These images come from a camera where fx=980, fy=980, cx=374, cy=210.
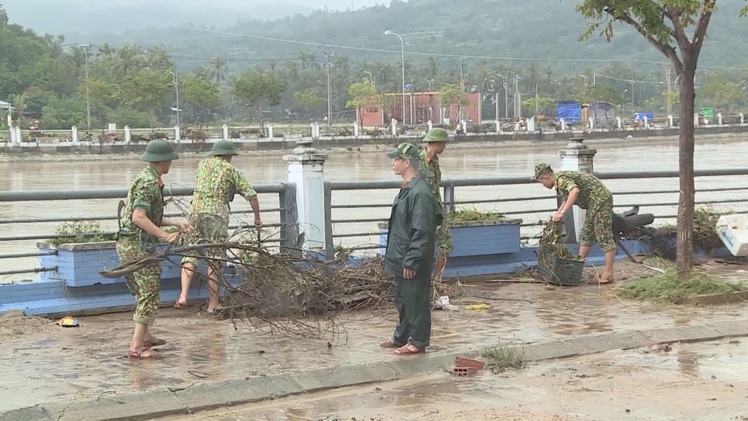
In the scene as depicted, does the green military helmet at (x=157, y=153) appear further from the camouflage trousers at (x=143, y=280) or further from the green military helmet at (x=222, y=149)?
the green military helmet at (x=222, y=149)

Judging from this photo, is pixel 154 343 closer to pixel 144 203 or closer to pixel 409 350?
pixel 144 203

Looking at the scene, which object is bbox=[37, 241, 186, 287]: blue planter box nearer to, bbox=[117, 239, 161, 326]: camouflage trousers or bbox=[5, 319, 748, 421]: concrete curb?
bbox=[117, 239, 161, 326]: camouflage trousers

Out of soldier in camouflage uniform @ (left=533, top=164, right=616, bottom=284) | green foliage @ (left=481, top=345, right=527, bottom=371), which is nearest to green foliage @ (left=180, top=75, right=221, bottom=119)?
soldier in camouflage uniform @ (left=533, top=164, right=616, bottom=284)

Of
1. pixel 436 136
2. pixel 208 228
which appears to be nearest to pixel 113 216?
pixel 208 228

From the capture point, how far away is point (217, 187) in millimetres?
8555

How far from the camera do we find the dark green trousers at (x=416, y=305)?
23.2 feet

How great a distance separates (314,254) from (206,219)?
54.6 inches

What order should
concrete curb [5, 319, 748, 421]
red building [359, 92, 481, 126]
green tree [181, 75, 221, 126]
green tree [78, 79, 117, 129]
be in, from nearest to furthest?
concrete curb [5, 319, 748, 421], green tree [78, 79, 117, 129], green tree [181, 75, 221, 126], red building [359, 92, 481, 126]

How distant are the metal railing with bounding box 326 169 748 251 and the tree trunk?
4.95 ft

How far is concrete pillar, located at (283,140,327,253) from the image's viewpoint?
9719 millimetres

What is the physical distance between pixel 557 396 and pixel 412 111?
101086 millimetres

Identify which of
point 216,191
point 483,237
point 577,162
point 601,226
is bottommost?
point 483,237

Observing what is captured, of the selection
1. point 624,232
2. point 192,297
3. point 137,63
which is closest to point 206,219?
point 192,297

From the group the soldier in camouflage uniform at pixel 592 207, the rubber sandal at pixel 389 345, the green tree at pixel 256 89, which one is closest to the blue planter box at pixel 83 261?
the rubber sandal at pixel 389 345
